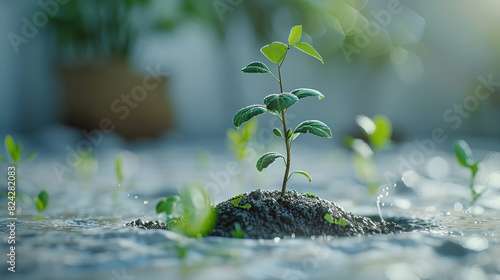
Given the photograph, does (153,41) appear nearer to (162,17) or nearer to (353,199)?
(162,17)

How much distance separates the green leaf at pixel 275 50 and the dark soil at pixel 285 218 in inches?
12.5

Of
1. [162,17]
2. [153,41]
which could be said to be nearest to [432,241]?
[162,17]

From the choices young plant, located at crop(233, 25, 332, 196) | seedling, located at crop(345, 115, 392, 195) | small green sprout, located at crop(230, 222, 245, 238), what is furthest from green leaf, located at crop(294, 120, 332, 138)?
seedling, located at crop(345, 115, 392, 195)

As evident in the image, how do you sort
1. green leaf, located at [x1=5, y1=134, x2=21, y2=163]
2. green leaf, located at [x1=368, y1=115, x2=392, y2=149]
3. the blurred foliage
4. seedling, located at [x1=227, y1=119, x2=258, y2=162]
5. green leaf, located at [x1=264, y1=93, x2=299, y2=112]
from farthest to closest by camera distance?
the blurred foliage, green leaf, located at [x1=368, y1=115, x2=392, y2=149], seedling, located at [x1=227, y1=119, x2=258, y2=162], green leaf, located at [x1=5, y1=134, x2=21, y2=163], green leaf, located at [x1=264, y1=93, x2=299, y2=112]

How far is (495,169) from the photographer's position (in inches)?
118

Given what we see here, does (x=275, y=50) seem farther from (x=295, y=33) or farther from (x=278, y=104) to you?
(x=278, y=104)

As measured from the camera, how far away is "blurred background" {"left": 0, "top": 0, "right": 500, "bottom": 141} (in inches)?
173

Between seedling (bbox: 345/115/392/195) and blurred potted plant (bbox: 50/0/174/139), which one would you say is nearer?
seedling (bbox: 345/115/392/195)

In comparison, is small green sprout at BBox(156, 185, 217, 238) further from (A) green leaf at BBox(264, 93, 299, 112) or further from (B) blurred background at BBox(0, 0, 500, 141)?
(B) blurred background at BBox(0, 0, 500, 141)

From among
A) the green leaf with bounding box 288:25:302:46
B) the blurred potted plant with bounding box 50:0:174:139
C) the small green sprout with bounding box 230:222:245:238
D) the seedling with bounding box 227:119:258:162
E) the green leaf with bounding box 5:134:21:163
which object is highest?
the blurred potted plant with bounding box 50:0:174:139

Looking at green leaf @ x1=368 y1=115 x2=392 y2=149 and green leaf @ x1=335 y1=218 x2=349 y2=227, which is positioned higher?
green leaf @ x1=368 y1=115 x2=392 y2=149

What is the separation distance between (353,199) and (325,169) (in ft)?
3.89

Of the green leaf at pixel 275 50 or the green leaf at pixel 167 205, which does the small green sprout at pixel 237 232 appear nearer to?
the green leaf at pixel 167 205

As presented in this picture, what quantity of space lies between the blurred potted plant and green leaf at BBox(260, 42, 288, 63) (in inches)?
140
